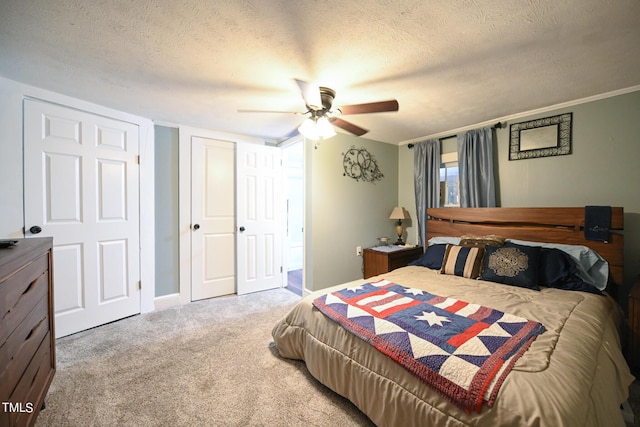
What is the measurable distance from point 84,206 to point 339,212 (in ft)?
9.20

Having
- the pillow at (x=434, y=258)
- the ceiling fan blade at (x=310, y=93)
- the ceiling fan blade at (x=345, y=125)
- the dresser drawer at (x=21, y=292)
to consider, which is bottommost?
the pillow at (x=434, y=258)

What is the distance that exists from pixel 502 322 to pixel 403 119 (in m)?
2.30

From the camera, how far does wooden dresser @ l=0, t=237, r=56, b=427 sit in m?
0.95

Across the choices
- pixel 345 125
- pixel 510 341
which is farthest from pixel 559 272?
pixel 345 125

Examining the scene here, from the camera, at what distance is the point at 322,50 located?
1.61m

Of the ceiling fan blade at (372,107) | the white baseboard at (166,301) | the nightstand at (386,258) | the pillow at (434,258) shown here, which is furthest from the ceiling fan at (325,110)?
the white baseboard at (166,301)

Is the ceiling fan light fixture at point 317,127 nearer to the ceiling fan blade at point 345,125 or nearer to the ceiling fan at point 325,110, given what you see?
the ceiling fan at point 325,110

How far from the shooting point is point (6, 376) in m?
0.94

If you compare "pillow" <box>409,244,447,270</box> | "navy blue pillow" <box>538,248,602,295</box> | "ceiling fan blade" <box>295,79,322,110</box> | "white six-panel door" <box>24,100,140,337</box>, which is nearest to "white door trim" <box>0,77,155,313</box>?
"white six-panel door" <box>24,100,140,337</box>

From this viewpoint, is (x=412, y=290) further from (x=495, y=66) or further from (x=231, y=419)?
(x=495, y=66)

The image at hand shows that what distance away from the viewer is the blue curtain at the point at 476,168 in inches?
117

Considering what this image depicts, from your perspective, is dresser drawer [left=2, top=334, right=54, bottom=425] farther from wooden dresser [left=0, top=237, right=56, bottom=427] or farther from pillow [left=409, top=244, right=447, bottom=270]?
pillow [left=409, top=244, right=447, bottom=270]

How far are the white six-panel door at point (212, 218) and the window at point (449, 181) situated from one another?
2.99m

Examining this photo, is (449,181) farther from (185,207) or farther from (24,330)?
(24,330)
